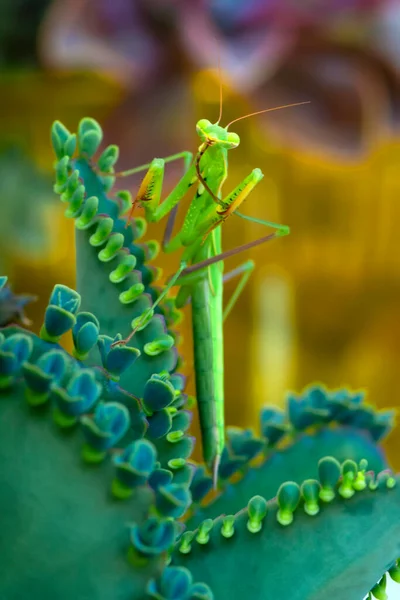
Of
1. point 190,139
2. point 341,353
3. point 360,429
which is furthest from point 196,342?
point 341,353

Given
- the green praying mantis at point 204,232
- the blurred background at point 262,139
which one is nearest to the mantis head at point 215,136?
the green praying mantis at point 204,232

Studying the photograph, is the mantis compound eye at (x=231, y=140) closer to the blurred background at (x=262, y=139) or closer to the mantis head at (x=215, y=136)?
the mantis head at (x=215, y=136)

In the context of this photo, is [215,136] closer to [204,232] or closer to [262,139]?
[204,232]

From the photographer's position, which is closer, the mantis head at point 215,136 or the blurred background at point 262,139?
the mantis head at point 215,136

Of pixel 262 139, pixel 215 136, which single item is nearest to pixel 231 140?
pixel 215 136

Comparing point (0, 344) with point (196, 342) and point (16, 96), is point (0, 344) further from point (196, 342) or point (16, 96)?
point (16, 96)

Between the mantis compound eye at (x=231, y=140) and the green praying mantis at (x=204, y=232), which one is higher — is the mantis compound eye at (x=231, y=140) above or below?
above

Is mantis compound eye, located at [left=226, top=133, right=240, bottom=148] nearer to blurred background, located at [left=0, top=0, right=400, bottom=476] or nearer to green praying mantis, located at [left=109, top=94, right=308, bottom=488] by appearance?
green praying mantis, located at [left=109, top=94, right=308, bottom=488]

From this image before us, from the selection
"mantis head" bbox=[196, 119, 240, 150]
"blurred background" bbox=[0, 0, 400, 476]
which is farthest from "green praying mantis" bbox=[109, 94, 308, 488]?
"blurred background" bbox=[0, 0, 400, 476]
